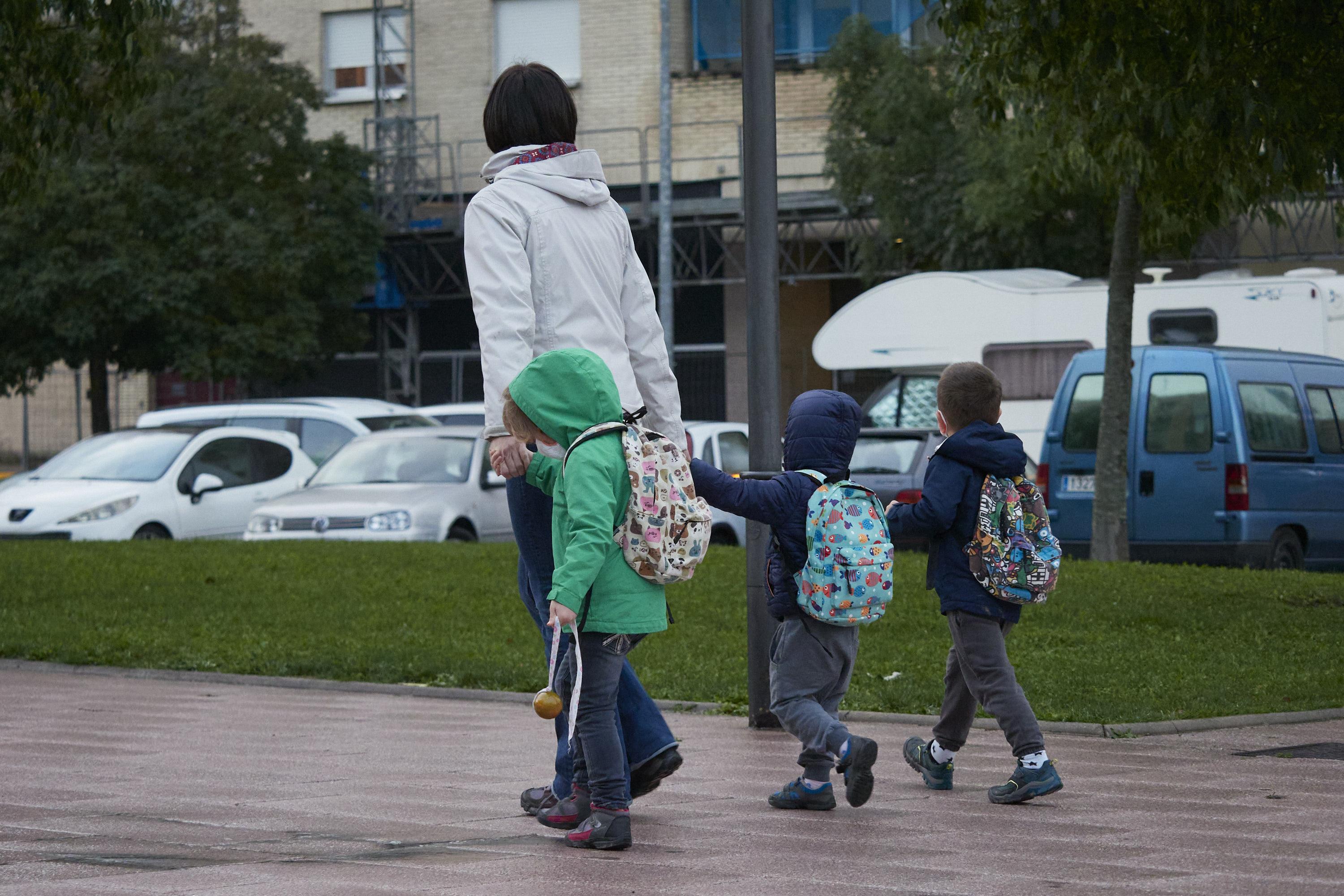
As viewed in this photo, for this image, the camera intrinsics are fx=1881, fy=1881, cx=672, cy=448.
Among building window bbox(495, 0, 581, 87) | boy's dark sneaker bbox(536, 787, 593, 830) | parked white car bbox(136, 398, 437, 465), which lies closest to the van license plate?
parked white car bbox(136, 398, 437, 465)

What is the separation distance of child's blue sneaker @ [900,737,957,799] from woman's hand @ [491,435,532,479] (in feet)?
6.12

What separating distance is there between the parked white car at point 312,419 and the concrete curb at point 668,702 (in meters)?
9.96

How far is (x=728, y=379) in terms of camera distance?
3706 cm

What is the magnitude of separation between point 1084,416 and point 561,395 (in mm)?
12585

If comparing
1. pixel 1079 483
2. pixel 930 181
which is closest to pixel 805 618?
pixel 1079 483

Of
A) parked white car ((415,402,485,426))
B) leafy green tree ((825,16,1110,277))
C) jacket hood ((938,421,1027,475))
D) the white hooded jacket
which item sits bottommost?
jacket hood ((938,421,1027,475))

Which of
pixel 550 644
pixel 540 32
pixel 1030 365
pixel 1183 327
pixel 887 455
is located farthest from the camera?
pixel 540 32

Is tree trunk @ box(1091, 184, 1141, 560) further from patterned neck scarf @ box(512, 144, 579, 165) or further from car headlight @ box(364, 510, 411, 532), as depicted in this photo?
patterned neck scarf @ box(512, 144, 579, 165)

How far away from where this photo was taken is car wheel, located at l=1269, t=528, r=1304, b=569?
51.5 ft

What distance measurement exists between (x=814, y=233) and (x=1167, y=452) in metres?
19.9

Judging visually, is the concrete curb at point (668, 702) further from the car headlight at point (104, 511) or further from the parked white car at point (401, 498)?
the car headlight at point (104, 511)

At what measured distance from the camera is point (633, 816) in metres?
5.63

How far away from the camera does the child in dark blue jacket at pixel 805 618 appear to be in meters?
5.61

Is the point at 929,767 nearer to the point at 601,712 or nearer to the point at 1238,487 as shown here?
the point at 601,712
